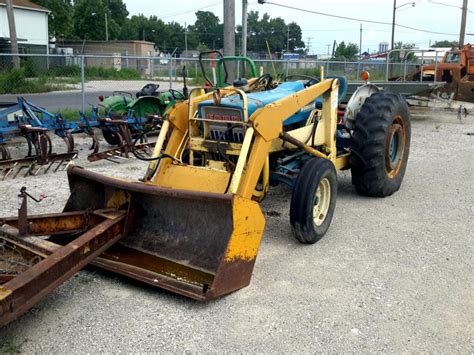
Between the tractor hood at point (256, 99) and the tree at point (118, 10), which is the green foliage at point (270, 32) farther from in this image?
the tractor hood at point (256, 99)

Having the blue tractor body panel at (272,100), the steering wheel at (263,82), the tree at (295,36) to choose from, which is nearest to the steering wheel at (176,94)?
the steering wheel at (263,82)

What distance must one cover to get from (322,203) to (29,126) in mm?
5358

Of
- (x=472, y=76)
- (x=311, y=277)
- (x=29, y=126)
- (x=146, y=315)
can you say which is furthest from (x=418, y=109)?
(x=146, y=315)

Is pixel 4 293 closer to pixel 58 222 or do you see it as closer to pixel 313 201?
Result: pixel 58 222

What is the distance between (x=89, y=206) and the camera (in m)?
4.78

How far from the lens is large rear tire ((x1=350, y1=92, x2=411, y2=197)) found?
6.40 meters

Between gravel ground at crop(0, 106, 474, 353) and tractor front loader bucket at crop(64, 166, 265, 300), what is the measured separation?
0.55ft

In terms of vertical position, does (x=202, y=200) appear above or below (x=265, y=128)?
below

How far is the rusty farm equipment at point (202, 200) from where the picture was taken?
12.8ft

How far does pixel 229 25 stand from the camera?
486 inches

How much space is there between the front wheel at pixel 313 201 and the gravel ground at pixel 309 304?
0.18 metres

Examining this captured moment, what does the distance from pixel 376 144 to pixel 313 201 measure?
6.00ft

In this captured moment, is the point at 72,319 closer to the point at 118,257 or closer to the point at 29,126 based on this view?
the point at 118,257

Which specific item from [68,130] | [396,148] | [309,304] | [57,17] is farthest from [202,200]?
[57,17]
